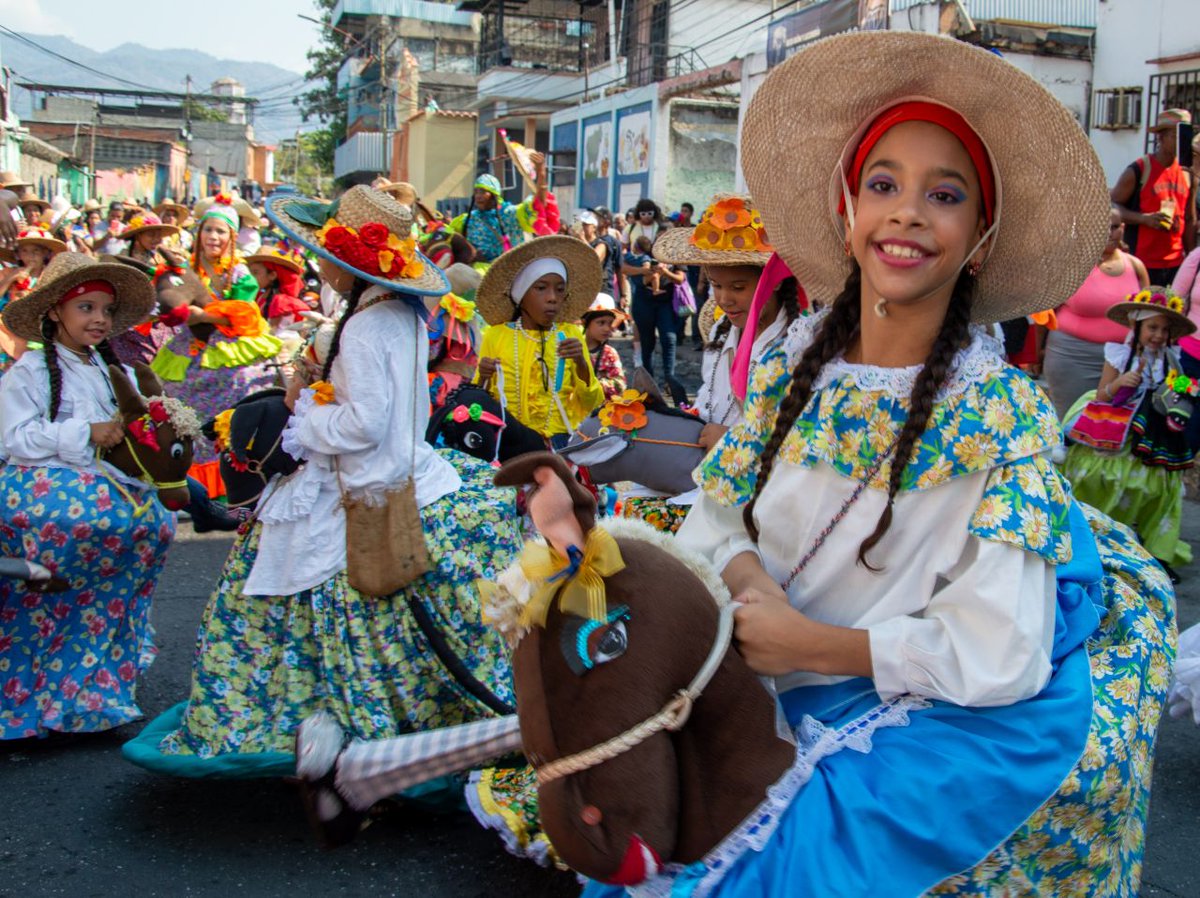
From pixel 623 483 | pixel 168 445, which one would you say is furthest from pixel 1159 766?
pixel 168 445

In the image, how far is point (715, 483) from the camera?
235 centimetres

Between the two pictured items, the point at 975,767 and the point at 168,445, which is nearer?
the point at 975,767

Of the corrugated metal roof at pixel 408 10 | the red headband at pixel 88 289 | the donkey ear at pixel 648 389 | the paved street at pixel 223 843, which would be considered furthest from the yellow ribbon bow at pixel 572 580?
the corrugated metal roof at pixel 408 10

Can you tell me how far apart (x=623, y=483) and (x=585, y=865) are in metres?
2.52

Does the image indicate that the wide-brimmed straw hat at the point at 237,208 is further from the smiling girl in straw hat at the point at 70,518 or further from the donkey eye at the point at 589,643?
the donkey eye at the point at 589,643

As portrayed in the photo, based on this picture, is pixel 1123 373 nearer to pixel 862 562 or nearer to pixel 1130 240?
pixel 1130 240

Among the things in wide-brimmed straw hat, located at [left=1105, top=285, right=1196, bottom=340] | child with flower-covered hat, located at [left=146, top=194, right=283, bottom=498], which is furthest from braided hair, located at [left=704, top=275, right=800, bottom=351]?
A: child with flower-covered hat, located at [left=146, top=194, right=283, bottom=498]

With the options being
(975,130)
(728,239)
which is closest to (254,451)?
(728,239)

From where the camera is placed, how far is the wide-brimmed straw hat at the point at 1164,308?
686 cm

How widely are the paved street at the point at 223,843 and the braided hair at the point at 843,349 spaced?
203cm

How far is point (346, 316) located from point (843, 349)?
2307 millimetres

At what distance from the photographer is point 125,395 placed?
4.87 metres

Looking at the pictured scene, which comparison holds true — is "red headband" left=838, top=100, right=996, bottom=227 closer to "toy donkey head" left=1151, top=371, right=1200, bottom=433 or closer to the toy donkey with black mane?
the toy donkey with black mane

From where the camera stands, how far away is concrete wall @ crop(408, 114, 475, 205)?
41.5 metres
